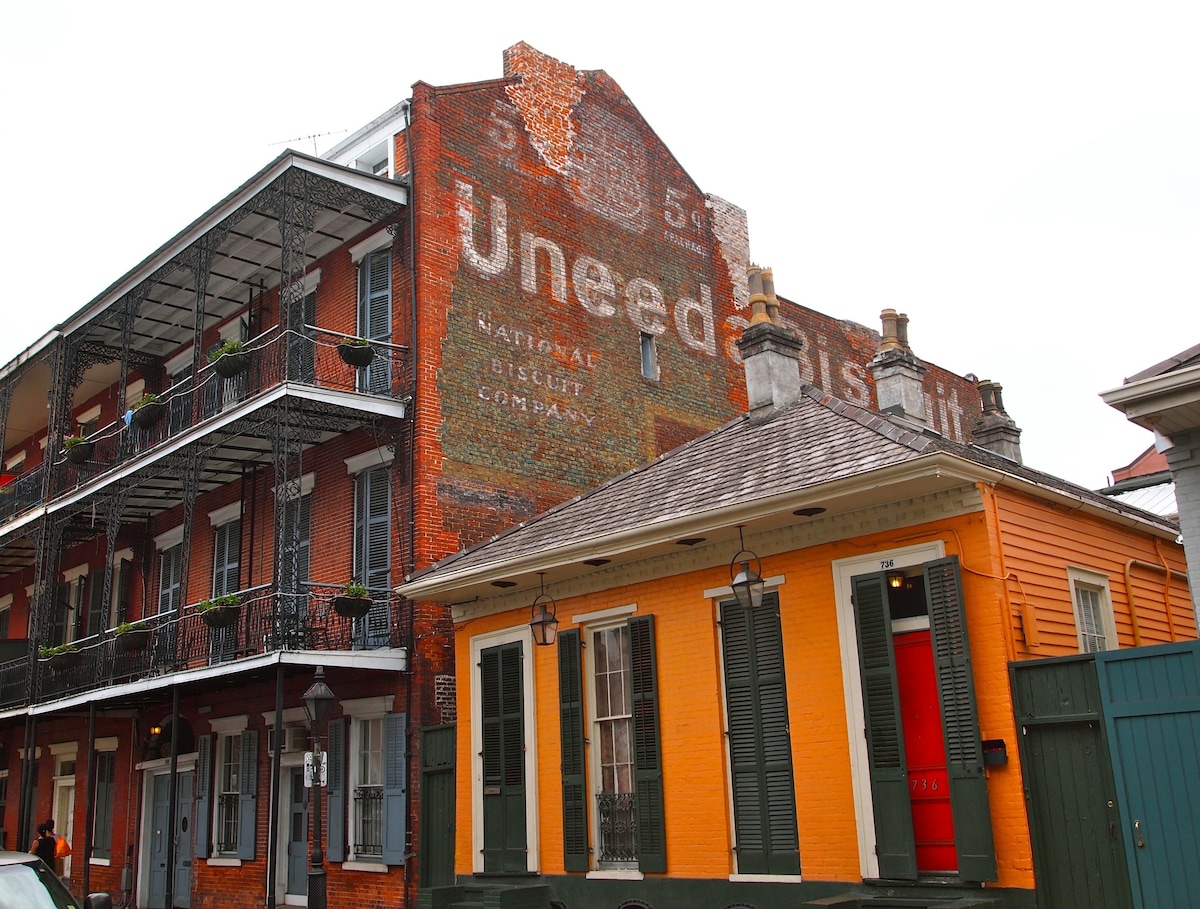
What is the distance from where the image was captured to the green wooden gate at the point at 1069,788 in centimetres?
913

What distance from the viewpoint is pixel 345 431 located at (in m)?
17.4

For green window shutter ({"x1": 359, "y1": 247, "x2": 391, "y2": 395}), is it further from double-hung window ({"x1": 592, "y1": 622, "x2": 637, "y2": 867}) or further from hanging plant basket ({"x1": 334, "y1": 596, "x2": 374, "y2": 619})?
A: double-hung window ({"x1": 592, "y1": 622, "x2": 637, "y2": 867})

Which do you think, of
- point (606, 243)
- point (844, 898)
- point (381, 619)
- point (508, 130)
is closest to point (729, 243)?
point (606, 243)

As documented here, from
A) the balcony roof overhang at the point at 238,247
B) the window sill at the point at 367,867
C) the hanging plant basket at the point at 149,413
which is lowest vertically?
the window sill at the point at 367,867

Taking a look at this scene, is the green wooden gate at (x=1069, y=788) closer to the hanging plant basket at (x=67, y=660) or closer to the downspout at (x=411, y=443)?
the downspout at (x=411, y=443)

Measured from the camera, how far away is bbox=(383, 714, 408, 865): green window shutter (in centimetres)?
1530

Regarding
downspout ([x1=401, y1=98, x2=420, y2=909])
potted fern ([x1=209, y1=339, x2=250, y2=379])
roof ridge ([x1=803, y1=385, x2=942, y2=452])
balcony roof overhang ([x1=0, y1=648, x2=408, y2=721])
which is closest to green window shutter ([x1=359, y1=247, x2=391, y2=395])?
downspout ([x1=401, y1=98, x2=420, y2=909])

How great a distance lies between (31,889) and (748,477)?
7357mm

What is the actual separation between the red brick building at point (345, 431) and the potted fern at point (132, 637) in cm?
4

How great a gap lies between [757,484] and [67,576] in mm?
19320

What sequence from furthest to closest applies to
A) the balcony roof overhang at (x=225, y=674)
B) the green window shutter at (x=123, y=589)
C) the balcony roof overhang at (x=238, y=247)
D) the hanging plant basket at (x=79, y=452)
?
1. the green window shutter at (x=123, y=589)
2. the hanging plant basket at (x=79, y=452)
3. the balcony roof overhang at (x=238, y=247)
4. the balcony roof overhang at (x=225, y=674)

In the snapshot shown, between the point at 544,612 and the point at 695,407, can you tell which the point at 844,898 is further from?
the point at 695,407

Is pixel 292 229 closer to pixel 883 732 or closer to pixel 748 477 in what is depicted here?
pixel 748 477

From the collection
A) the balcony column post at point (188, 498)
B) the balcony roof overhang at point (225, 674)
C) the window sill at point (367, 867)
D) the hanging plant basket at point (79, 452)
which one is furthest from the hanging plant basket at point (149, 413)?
the window sill at point (367, 867)
